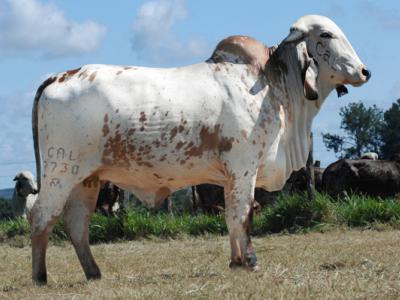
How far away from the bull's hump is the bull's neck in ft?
0.31

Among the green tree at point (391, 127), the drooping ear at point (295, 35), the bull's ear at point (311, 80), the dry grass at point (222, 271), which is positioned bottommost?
the dry grass at point (222, 271)

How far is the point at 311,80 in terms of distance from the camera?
8797mm

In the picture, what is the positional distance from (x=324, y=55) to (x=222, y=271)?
7.15 ft

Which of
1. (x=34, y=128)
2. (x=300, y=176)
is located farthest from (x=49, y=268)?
(x=300, y=176)

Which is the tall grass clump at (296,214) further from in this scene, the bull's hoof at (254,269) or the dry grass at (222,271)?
the bull's hoof at (254,269)

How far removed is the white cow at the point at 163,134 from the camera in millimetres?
8258

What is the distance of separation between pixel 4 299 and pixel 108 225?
7.95 meters

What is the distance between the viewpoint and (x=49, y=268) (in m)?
10.8

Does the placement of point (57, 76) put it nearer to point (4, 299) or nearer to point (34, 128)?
point (34, 128)

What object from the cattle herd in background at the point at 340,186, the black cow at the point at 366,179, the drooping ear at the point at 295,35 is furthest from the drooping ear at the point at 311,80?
the black cow at the point at 366,179

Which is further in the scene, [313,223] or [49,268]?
[313,223]

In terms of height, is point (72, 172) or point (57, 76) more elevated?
point (57, 76)

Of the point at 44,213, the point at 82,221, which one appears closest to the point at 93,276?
the point at 82,221

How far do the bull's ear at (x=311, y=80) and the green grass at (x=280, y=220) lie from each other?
567 centimetres
